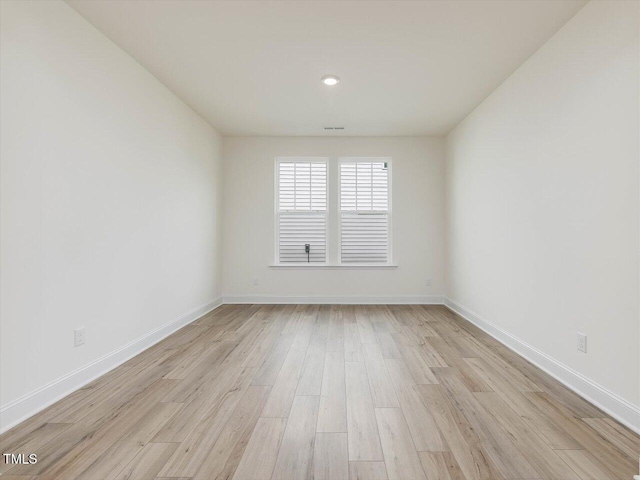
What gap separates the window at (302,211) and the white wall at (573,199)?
246 centimetres

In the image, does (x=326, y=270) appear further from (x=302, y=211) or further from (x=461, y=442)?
(x=461, y=442)

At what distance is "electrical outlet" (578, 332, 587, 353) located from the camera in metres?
2.12

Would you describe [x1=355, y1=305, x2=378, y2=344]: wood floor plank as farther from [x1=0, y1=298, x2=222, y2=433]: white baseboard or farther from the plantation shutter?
[x1=0, y1=298, x2=222, y2=433]: white baseboard

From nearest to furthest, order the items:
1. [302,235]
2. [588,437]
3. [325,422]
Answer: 1. [588,437]
2. [325,422]
3. [302,235]

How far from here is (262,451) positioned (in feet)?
5.05

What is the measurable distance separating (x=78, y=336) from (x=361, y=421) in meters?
2.03

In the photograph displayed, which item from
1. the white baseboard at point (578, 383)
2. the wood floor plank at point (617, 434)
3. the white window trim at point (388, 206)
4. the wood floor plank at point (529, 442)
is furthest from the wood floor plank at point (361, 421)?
the white window trim at point (388, 206)

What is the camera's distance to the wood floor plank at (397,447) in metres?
1.39

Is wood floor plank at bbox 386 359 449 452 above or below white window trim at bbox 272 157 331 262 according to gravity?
below

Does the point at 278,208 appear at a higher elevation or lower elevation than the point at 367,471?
higher

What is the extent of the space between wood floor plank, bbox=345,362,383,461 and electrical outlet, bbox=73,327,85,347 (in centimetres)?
193

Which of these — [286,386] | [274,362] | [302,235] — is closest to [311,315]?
[302,235]

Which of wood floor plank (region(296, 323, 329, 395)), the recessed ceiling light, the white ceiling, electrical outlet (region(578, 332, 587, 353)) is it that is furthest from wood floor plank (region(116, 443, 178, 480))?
the recessed ceiling light

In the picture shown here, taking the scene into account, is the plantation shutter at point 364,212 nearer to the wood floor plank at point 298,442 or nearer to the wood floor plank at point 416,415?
the wood floor plank at point 416,415
